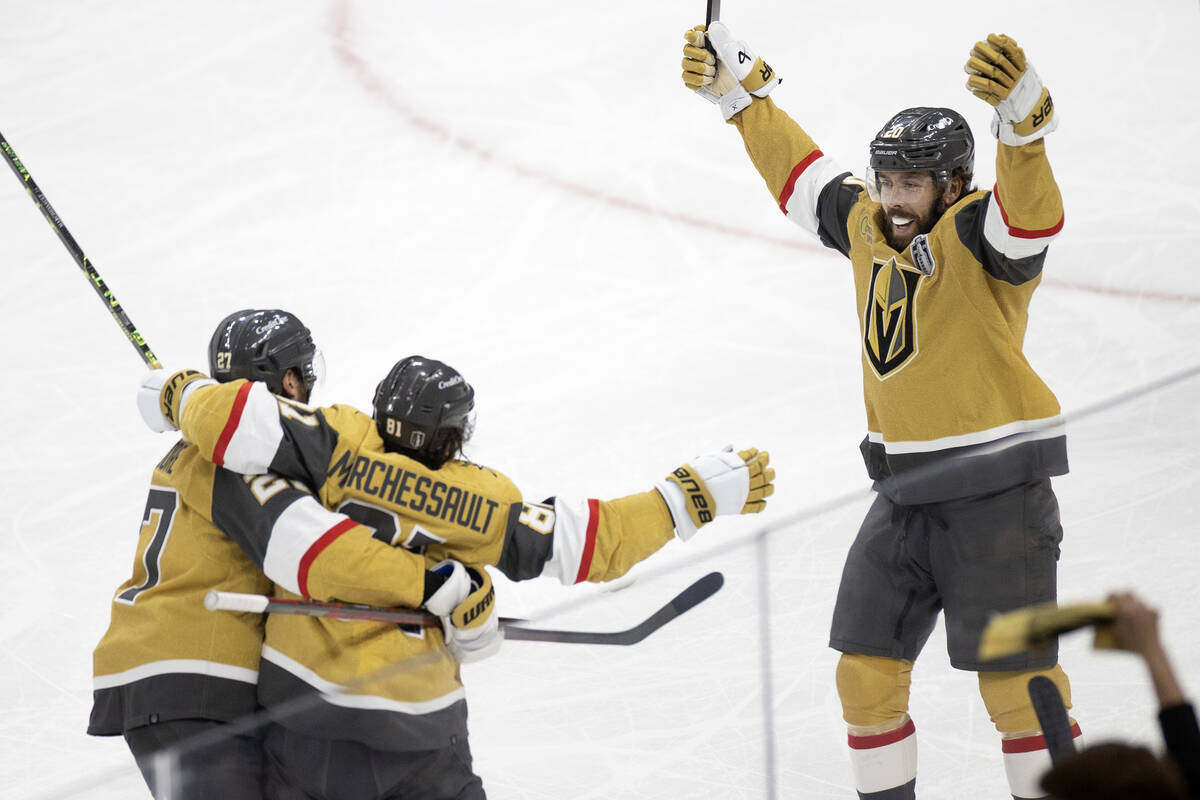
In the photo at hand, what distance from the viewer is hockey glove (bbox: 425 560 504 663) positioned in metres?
1.93

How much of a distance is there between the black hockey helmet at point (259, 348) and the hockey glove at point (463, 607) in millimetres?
492

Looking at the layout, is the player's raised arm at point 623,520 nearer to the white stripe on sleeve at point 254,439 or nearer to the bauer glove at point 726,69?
the white stripe on sleeve at point 254,439

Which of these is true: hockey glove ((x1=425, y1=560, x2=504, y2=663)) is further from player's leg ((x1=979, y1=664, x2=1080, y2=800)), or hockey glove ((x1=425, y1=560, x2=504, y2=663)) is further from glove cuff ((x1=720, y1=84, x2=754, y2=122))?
glove cuff ((x1=720, y1=84, x2=754, y2=122))

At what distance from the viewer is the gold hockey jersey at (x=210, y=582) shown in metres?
1.98

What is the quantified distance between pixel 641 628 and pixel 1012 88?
93 centimetres

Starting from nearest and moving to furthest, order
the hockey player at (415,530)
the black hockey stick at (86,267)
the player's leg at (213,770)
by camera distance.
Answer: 1. the player's leg at (213,770)
2. the hockey player at (415,530)
3. the black hockey stick at (86,267)

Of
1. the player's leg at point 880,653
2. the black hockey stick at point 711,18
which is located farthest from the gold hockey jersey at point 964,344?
the black hockey stick at point 711,18

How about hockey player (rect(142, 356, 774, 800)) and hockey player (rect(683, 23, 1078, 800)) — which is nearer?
hockey player (rect(142, 356, 774, 800))

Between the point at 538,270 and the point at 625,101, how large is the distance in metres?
1.45

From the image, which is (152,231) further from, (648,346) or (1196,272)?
(1196,272)

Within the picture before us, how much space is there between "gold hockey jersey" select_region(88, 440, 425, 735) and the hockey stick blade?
0.32 m

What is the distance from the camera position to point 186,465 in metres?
2.13

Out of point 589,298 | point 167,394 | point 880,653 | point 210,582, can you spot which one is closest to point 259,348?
point 167,394

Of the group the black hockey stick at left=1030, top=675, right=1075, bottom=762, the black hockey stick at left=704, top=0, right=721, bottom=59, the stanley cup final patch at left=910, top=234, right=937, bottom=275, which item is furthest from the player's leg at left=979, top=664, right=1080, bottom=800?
the black hockey stick at left=704, top=0, right=721, bottom=59
